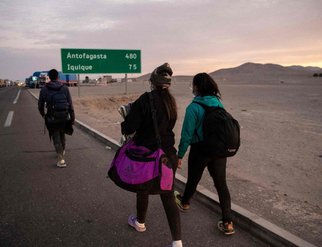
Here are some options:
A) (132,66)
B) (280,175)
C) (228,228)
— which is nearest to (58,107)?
(228,228)

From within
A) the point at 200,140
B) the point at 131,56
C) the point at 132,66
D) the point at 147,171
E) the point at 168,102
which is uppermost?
the point at 131,56

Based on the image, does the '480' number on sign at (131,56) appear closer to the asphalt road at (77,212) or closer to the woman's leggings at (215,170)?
the asphalt road at (77,212)

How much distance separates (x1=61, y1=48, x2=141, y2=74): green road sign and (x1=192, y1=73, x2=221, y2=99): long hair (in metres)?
21.0

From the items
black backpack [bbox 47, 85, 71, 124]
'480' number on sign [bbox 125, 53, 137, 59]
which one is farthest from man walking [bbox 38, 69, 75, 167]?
'480' number on sign [bbox 125, 53, 137, 59]

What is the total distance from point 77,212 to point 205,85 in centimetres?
241

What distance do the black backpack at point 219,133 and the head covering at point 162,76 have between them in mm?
602

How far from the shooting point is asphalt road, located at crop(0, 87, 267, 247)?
12.6 feet

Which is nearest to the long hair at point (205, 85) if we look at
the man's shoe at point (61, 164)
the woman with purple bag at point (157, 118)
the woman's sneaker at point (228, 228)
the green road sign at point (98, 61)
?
the woman with purple bag at point (157, 118)

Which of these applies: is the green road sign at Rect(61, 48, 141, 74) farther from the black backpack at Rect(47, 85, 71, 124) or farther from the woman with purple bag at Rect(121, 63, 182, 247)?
the woman with purple bag at Rect(121, 63, 182, 247)

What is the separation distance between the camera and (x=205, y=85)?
3775 mm

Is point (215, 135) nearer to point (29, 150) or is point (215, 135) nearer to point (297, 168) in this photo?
point (297, 168)

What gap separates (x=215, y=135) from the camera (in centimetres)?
364

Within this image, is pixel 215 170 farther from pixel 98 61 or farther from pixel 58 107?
pixel 98 61

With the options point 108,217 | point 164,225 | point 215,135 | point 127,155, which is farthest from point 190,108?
point 108,217
